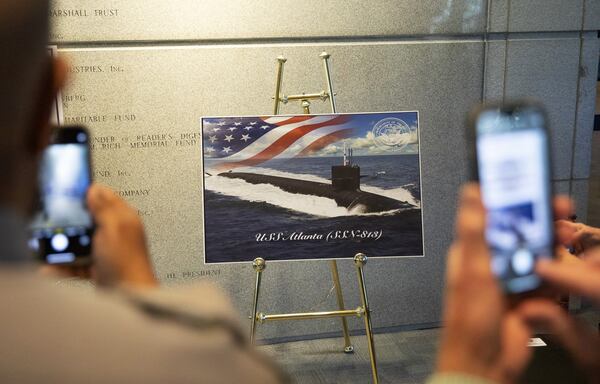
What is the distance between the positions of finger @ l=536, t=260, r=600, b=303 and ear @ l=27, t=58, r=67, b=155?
618 mm

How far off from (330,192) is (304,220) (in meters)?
0.17

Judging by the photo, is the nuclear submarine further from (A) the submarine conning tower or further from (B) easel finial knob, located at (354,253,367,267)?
(B) easel finial knob, located at (354,253,367,267)

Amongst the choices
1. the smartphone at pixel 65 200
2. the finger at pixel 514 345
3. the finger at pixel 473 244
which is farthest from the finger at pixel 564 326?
the smartphone at pixel 65 200

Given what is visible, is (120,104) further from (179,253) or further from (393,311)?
(393,311)

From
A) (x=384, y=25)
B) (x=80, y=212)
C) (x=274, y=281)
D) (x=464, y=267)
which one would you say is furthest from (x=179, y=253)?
(x=464, y=267)

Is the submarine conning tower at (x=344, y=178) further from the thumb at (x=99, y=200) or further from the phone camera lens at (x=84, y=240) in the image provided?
the thumb at (x=99, y=200)

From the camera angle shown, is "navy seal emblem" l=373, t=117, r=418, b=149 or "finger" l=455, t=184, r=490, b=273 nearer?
"finger" l=455, t=184, r=490, b=273

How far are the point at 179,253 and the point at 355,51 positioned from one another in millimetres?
1521

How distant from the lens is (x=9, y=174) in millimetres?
→ 415

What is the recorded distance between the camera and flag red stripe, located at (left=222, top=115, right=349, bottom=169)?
2.73m

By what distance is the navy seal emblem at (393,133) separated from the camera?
2746mm

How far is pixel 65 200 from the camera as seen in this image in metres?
1.49

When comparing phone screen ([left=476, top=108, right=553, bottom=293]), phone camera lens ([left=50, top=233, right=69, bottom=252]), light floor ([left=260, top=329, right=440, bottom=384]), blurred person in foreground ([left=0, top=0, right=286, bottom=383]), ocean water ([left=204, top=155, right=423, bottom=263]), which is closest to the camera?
blurred person in foreground ([left=0, top=0, right=286, bottom=383])

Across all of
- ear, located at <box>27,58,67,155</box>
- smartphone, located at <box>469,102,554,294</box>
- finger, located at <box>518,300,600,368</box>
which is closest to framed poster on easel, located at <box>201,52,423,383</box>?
smartphone, located at <box>469,102,554,294</box>
